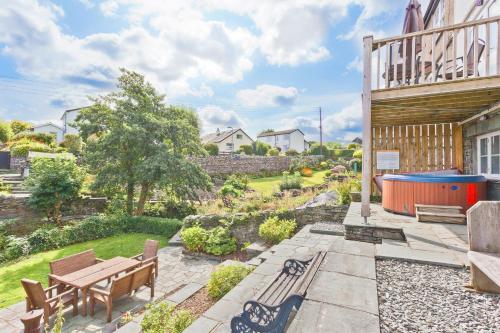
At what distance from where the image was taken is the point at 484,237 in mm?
2066

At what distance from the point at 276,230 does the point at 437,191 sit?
3.54 metres

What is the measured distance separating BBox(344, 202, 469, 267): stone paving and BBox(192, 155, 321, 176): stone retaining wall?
15.2 metres

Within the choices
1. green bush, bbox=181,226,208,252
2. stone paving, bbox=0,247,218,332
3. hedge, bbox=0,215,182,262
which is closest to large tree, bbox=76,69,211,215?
hedge, bbox=0,215,182,262

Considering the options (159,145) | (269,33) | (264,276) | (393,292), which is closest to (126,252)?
(159,145)

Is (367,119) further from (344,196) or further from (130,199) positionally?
(130,199)

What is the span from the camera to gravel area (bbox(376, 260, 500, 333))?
1688mm

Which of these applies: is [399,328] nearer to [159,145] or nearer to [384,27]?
[384,27]

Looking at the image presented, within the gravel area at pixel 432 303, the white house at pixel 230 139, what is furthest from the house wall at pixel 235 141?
the gravel area at pixel 432 303

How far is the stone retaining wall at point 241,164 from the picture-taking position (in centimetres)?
1995

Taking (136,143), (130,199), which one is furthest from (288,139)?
(136,143)

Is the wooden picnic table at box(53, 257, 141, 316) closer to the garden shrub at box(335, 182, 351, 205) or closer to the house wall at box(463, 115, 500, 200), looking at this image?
the garden shrub at box(335, 182, 351, 205)

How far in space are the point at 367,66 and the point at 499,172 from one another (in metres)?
4.20

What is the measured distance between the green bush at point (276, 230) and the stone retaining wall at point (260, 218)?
418mm

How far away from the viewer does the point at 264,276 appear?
3326 mm
